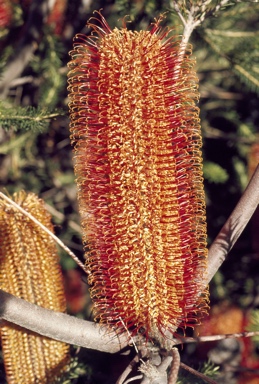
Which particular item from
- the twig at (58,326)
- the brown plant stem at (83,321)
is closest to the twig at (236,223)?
the brown plant stem at (83,321)

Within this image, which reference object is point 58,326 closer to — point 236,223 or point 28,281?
point 28,281

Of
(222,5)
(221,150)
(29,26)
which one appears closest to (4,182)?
(29,26)

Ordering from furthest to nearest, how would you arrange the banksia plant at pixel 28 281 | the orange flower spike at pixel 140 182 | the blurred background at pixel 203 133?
the blurred background at pixel 203 133 → the banksia plant at pixel 28 281 → the orange flower spike at pixel 140 182

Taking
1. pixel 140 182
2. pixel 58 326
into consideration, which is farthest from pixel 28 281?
pixel 140 182

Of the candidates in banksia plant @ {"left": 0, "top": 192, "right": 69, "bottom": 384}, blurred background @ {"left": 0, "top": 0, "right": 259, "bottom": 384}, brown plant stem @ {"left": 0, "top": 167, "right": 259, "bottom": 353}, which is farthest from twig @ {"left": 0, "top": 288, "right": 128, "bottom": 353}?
blurred background @ {"left": 0, "top": 0, "right": 259, "bottom": 384}

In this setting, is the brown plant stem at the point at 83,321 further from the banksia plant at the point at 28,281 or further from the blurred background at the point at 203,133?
the blurred background at the point at 203,133

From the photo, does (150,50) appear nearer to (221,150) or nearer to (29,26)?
(29,26)
